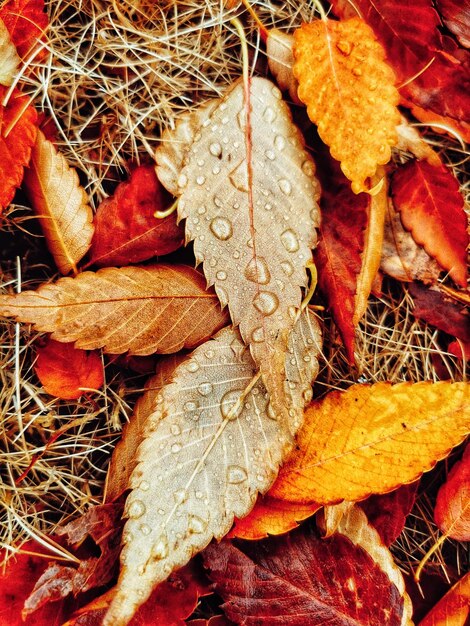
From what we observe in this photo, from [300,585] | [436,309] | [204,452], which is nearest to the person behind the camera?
[204,452]

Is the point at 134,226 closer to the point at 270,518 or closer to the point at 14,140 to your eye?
the point at 14,140

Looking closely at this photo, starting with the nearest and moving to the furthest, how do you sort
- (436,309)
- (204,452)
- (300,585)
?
1. (204,452)
2. (300,585)
3. (436,309)

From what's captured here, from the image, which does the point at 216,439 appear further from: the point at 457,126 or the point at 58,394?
the point at 457,126

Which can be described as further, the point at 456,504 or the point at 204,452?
the point at 456,504

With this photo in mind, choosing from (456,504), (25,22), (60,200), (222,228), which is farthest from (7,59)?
(456,504)

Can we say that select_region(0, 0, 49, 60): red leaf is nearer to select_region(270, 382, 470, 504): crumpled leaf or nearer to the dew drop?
the dew drop

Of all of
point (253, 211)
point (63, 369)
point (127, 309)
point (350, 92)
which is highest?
point (350, 92)

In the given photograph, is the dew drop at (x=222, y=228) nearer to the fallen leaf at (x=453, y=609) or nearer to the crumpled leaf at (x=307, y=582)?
the crumpled leaf at (x=307, y=582)
